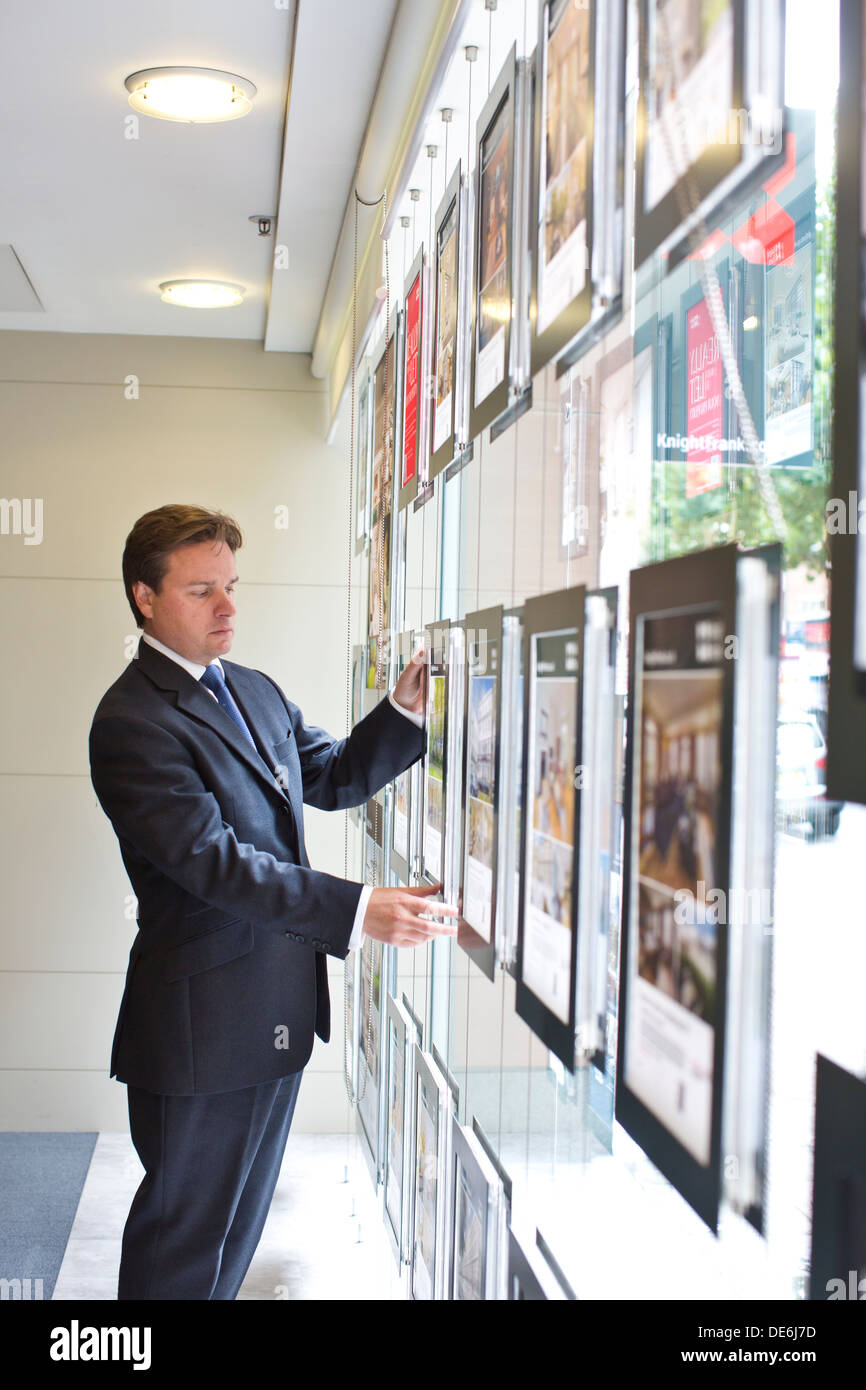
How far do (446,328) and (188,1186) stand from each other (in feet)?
5.63

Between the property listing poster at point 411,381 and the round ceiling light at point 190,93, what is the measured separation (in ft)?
2.68

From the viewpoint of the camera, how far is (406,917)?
72.9 inches

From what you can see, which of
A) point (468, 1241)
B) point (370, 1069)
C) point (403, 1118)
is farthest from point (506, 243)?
point (370, 1069)

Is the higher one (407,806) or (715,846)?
(715,846)

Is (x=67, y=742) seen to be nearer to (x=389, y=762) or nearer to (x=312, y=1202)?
(x=312, y=1202)

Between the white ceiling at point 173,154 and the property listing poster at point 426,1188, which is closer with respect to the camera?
the property listing poster at point 426,1188

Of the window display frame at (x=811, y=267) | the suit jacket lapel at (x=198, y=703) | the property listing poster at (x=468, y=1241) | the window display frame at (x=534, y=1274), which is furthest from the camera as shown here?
the suit jacket lapel at (x=198, y=703)

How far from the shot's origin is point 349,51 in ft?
7.58

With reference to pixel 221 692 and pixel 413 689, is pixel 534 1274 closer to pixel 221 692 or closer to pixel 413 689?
pixel 413 689

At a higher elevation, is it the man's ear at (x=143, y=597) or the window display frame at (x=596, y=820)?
the man's ear at (x=143, y=597)

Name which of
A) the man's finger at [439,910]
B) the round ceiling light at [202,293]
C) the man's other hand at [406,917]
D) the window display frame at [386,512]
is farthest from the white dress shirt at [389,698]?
the round ceiling light at [202,293]

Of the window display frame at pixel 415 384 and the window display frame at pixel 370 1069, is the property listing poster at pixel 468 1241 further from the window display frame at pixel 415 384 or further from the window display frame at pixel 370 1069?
the window display frame at pixel 415 384

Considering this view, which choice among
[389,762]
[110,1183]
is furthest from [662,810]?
[110,1183]

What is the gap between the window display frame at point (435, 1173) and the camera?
1821 mm
